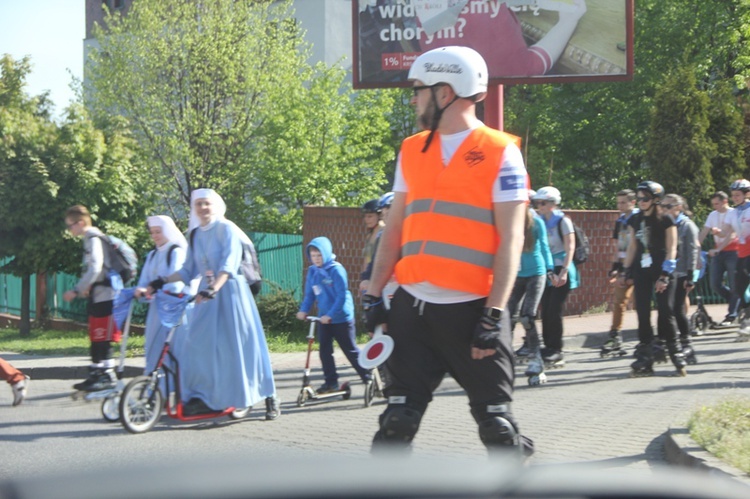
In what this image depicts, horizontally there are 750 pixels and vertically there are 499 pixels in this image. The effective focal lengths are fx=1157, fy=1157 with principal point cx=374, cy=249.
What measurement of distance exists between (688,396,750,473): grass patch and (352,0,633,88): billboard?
7793 mm

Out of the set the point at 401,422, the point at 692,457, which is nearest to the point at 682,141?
the point at 692,457

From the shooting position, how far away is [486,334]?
4.41 metres

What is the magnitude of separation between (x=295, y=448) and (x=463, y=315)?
3224mm

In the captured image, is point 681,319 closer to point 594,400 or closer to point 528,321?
point 528,321

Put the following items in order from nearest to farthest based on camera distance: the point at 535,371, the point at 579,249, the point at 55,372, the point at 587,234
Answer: the point at 535,371, the point at 579,249, the point at 55,372, the point at 587,234

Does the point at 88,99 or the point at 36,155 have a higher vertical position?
the point at 88,99

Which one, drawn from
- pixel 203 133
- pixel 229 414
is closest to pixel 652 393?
pixel 229 414

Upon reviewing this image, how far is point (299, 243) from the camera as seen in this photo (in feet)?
61.6

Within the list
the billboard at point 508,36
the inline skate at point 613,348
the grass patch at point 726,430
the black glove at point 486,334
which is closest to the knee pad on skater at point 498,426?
the black glove at point 486,334

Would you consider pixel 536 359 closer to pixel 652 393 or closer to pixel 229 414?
pixel 652 393

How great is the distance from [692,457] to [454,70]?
286 cm

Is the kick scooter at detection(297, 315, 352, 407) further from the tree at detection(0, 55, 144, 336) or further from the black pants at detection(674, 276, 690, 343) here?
the tree at detection(0, 55, 144, 336)

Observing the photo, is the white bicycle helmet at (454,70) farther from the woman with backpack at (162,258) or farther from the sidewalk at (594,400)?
the woman with backpack at (162,258)

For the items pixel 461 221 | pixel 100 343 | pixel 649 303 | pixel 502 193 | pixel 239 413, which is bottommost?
pixel 239 413
